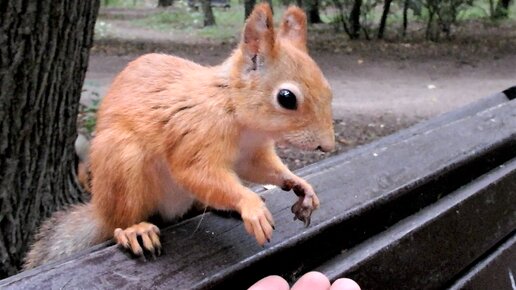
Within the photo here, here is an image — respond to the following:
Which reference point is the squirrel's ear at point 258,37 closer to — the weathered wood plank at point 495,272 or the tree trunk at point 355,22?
the weathered wood plank at point 495,272

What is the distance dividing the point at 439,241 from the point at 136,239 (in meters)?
0.52

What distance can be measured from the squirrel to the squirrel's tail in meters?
0.02

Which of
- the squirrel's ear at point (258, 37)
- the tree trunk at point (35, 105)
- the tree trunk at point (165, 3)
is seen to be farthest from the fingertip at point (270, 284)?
the tree trunk at point (165, 3)

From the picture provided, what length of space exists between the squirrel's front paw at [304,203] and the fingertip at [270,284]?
0.14 metres

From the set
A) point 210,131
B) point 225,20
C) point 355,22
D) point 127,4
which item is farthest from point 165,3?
point 210,131

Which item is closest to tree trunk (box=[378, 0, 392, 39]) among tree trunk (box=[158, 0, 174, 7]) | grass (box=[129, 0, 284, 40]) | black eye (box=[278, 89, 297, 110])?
grass (box=[129, 0, 284, 40])

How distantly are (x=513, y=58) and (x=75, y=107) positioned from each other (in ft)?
20.1

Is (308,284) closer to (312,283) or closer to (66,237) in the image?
(312,283)

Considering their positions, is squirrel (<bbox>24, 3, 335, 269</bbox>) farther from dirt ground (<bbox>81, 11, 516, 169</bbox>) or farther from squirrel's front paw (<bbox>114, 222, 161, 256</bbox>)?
dirt ground (<bbox>81, 11, 516, 169</bbox>)

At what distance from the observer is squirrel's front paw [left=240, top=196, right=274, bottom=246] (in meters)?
0.83

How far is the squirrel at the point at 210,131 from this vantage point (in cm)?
90

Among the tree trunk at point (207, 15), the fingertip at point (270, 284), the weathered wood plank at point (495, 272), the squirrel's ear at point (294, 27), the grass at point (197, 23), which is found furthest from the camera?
the tree trunk at point (207, 15)

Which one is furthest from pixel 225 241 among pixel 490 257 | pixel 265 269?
pixel 490 257

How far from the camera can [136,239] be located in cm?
82
